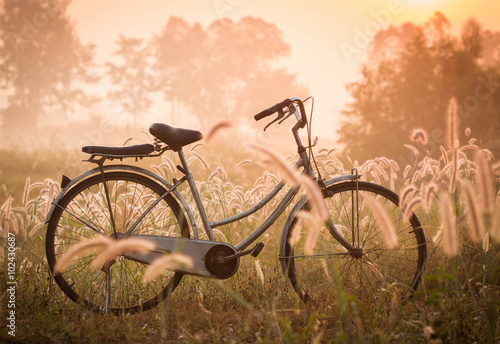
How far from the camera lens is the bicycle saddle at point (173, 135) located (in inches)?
131

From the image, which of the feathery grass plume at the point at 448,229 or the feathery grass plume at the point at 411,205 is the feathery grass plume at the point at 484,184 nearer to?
the feathery grass plume at the point at 448,229

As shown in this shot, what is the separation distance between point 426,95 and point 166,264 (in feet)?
37.8

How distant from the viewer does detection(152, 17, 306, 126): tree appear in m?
31.8

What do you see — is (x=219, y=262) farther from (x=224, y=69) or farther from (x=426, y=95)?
(x=224, y=69)

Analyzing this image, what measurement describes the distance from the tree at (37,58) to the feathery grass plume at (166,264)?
29.2 metres

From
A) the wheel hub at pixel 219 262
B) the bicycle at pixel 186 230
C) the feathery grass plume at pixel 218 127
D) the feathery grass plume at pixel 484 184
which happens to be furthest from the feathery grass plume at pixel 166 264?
the feathery grass plume at pixel 484 184

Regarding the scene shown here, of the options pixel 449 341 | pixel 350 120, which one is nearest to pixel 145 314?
pixel 449 341

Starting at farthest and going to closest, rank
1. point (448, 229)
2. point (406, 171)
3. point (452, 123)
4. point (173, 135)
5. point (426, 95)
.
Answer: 1. point (426, 95)
2. point (406, 171)
3. point (173, 135)
4. point (452, 123)
5. point (448, 229)

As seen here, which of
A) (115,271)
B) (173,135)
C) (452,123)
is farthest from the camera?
(115,271)

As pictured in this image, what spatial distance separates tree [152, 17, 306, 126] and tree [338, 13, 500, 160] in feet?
61.0

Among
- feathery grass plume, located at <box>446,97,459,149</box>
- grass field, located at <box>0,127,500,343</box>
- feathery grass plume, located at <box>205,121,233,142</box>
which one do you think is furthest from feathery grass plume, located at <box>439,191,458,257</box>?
feathery grass plume, located at <box>205,121,233,142</box>

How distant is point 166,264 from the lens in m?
3.06

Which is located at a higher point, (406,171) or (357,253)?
(406,171)

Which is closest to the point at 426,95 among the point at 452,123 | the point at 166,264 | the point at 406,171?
the point at 406,171
